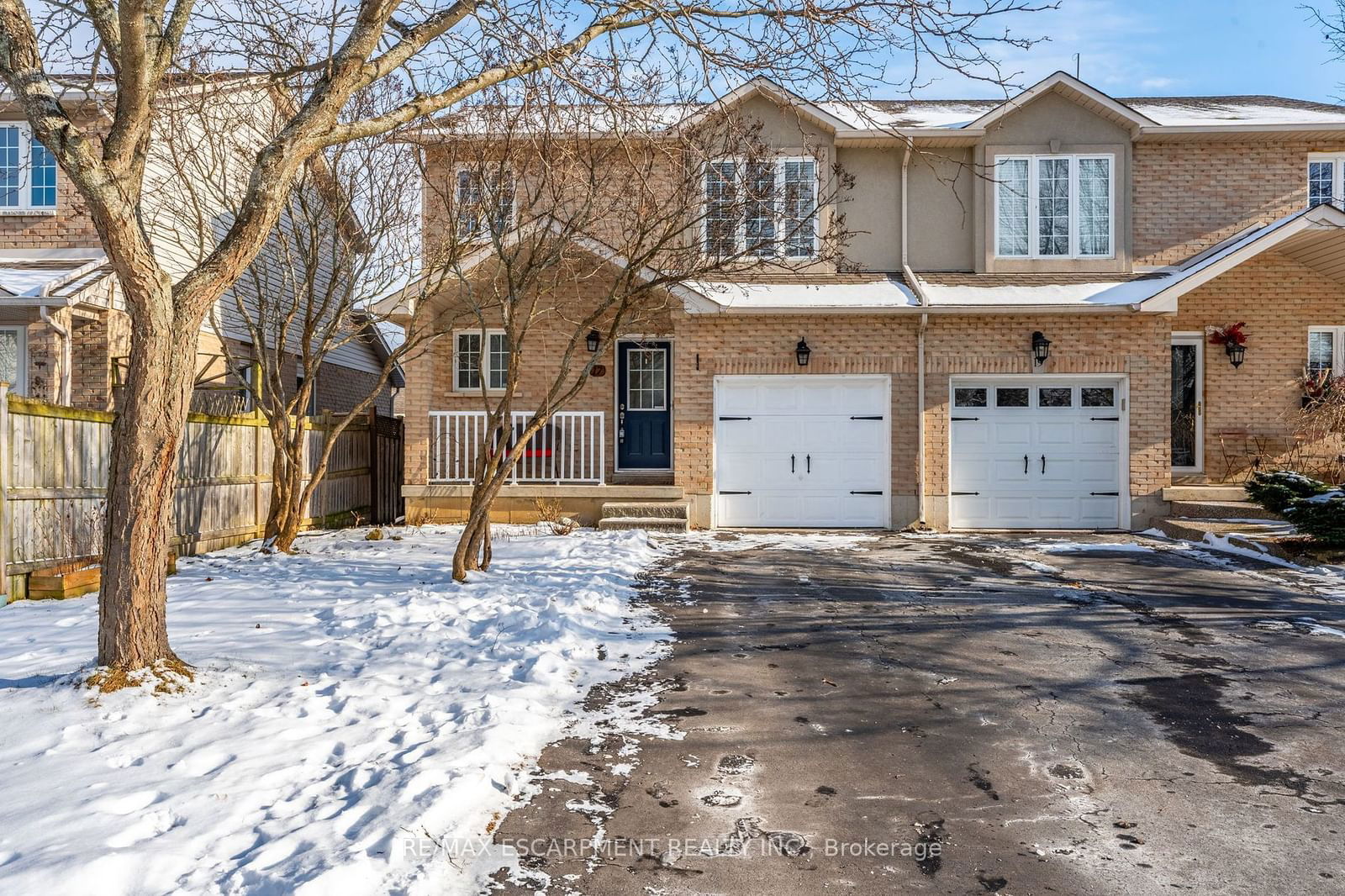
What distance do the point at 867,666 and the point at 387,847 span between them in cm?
353

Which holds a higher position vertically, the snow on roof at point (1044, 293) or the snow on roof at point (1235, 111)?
the snow on roof at point (1235, 111)

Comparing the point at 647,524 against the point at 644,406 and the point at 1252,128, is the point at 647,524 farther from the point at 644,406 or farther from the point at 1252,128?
the point at 1252,128

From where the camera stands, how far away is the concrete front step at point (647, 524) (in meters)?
12.5

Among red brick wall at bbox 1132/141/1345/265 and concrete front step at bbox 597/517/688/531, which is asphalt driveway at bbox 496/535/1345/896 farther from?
red brick wall at bbox 1132/141/1345/265

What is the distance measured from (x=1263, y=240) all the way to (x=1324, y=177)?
144 inches

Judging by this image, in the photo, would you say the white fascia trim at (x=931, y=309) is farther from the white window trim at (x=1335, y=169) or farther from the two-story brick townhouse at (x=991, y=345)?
the white window trim at (x=1335, y=169)

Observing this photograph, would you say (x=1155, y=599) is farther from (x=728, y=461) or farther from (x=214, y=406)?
(x=214, y=406)

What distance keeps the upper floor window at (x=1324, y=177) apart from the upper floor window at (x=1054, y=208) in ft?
11.3

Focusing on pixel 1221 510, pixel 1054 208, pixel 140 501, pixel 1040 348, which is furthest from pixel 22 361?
pixel 1221 510

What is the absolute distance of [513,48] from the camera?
19.7ft

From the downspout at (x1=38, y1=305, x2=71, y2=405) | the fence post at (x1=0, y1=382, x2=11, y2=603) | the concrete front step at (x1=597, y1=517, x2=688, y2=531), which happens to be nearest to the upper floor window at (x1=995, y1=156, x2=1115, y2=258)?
the concrete front step at (x1=597, y1=517, x2=688, y2=531)

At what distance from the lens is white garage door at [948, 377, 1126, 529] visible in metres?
13.3

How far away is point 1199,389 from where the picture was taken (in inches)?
548

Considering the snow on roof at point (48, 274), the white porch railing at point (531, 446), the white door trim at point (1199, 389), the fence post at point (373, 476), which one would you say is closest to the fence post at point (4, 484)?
the snow on roof at point (48, 274)
